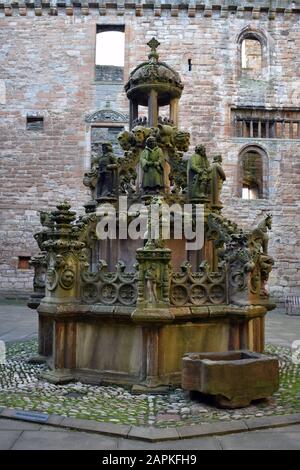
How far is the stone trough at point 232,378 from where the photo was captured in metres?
5.08

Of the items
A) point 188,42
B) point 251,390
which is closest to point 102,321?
point 251,390

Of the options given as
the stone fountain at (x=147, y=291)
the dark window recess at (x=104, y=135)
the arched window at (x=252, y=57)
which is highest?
the arched window at (x=252, y=57)

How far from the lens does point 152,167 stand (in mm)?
7730

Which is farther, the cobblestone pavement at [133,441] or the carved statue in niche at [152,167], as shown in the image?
the carved statue in niche at [152,167]

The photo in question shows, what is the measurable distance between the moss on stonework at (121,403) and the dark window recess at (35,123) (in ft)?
52.5

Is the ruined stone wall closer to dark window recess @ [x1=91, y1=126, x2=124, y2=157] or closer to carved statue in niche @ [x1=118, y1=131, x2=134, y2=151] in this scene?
dark window recess @ [x1=91, y1=126, x2=124, y2=157]

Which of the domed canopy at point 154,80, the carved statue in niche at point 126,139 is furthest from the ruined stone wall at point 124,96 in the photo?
the carved statue in niche at point 126,139

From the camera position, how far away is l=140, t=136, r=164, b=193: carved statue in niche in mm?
7723

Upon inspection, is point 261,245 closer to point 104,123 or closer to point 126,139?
point 126,139

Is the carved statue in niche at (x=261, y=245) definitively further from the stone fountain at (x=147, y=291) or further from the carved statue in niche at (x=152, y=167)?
the carved statue in niche at (x=152, y=167)

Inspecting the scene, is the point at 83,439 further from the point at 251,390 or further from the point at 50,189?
the point at 50,189

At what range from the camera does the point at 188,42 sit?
21.6 metres

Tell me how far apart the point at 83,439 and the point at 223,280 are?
3.24 metres

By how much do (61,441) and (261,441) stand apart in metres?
1.63
